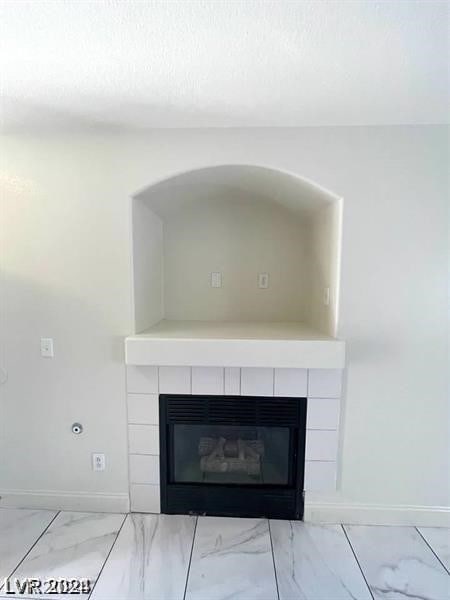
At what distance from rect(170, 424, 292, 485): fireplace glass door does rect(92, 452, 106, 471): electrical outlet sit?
0.41 metres

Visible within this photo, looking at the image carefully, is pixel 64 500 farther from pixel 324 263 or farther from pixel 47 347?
pixel 324 263

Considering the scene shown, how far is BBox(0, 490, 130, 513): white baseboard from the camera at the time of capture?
1797 mm

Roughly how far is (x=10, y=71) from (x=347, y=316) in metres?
1.87

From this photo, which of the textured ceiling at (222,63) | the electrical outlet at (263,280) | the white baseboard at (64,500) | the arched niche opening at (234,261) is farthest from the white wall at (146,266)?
the white baseboard at (64,500)

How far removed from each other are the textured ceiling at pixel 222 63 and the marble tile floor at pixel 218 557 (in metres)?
2.20

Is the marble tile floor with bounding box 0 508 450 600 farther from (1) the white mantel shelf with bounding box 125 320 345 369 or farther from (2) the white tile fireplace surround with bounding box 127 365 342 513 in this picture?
(1) the white mantel shelf with bounding box 125 320 345 369

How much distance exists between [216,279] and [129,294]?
0.67 metres

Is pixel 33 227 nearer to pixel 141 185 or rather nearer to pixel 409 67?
pixel 141 185

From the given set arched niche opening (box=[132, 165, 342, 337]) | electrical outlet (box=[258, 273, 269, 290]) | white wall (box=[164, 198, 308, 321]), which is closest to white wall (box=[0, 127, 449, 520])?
arched niche opening (box=[132, 165, 342, 337])

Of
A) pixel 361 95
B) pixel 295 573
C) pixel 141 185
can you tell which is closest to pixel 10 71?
pixel 141 185

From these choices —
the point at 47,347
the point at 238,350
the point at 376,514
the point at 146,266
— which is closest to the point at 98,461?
the point at 47,347

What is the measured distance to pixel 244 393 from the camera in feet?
5.69

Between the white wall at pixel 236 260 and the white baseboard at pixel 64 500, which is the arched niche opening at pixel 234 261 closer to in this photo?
the white wall at pixel 236 260

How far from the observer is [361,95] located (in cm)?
132
